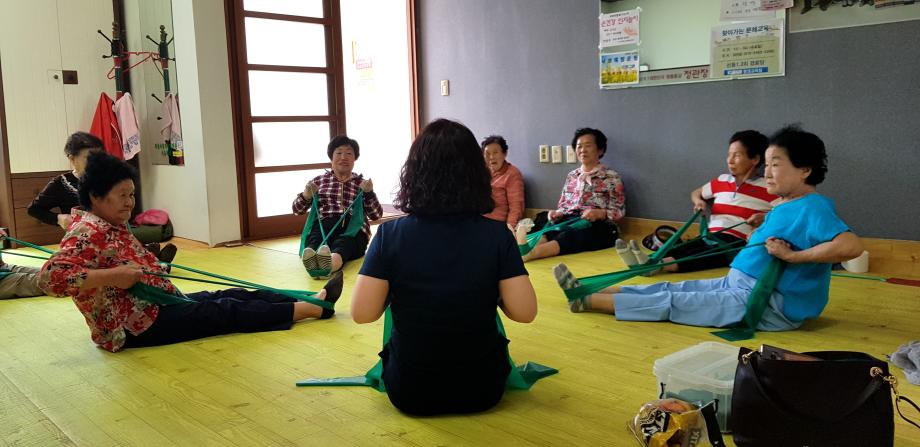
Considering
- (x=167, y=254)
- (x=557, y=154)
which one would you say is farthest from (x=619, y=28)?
(x=167, y=254)

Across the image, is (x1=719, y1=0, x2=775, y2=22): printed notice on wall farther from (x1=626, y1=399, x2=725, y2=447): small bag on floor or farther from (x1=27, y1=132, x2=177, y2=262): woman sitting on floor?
(x1=27, y1=132, x2=177, y2=262): woman sitting on floor

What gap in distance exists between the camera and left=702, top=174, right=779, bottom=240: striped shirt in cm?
414

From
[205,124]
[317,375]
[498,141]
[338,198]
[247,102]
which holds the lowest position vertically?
[317,375]

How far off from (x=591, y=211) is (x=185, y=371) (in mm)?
3060

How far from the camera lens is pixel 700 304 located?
2887mm

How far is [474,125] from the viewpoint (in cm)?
625

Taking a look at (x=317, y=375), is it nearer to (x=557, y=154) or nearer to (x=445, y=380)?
(x=445, y=380)

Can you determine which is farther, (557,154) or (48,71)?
(48,71)

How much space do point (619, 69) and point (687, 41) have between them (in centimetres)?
54

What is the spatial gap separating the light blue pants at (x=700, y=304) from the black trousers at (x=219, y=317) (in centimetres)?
145

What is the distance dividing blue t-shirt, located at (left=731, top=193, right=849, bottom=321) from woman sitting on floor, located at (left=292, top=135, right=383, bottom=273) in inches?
96.5

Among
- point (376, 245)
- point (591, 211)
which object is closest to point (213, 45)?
point (591, 211)

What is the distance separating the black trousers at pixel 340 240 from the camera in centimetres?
441

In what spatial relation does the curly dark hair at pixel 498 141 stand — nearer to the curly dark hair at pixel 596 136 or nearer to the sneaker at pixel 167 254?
the curly dark hair at pixel 596 136
